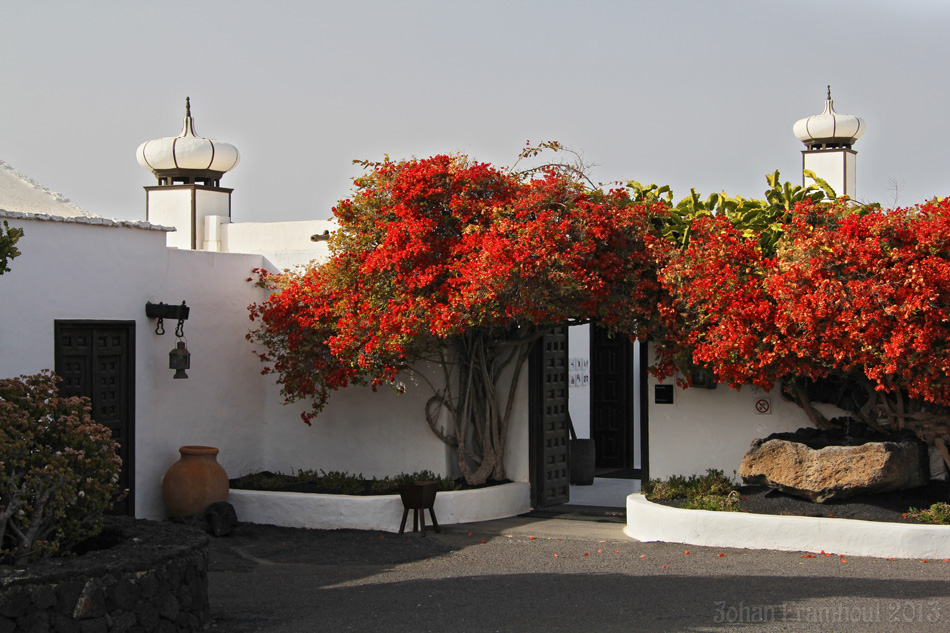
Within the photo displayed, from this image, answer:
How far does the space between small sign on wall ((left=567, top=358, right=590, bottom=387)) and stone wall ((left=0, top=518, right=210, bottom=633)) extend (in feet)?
26.4

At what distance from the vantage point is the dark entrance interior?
49.8 feet

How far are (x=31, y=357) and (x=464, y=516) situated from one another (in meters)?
4.35

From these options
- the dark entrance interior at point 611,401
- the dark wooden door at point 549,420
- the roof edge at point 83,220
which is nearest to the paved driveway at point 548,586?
the dark wooden door at point 549,420

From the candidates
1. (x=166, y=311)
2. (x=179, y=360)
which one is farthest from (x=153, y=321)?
(x=179, y=360)

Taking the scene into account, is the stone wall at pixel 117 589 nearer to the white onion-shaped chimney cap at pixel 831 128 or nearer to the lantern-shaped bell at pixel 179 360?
the lantern-shaped bell at pixel 179 360

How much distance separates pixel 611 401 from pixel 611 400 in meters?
0.01

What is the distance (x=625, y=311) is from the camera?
392 inches

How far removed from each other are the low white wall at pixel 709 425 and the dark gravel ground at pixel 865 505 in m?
0.88

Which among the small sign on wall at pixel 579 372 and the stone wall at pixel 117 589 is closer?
the stone wall at pixel 117 589

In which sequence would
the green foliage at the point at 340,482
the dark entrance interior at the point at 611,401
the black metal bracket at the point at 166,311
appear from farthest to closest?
the dark entrance interior at the point at 611,401, the green foliage at the point at 340,482, the black metal bracket at the point at 166,311

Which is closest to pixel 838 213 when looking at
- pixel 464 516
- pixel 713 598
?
pixel 713 598

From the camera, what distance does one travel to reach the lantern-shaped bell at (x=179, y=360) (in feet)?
34.0

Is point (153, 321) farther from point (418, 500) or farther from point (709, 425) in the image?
point (709, 425)

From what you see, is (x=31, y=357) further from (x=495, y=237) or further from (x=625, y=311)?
(x=625, y=311)
